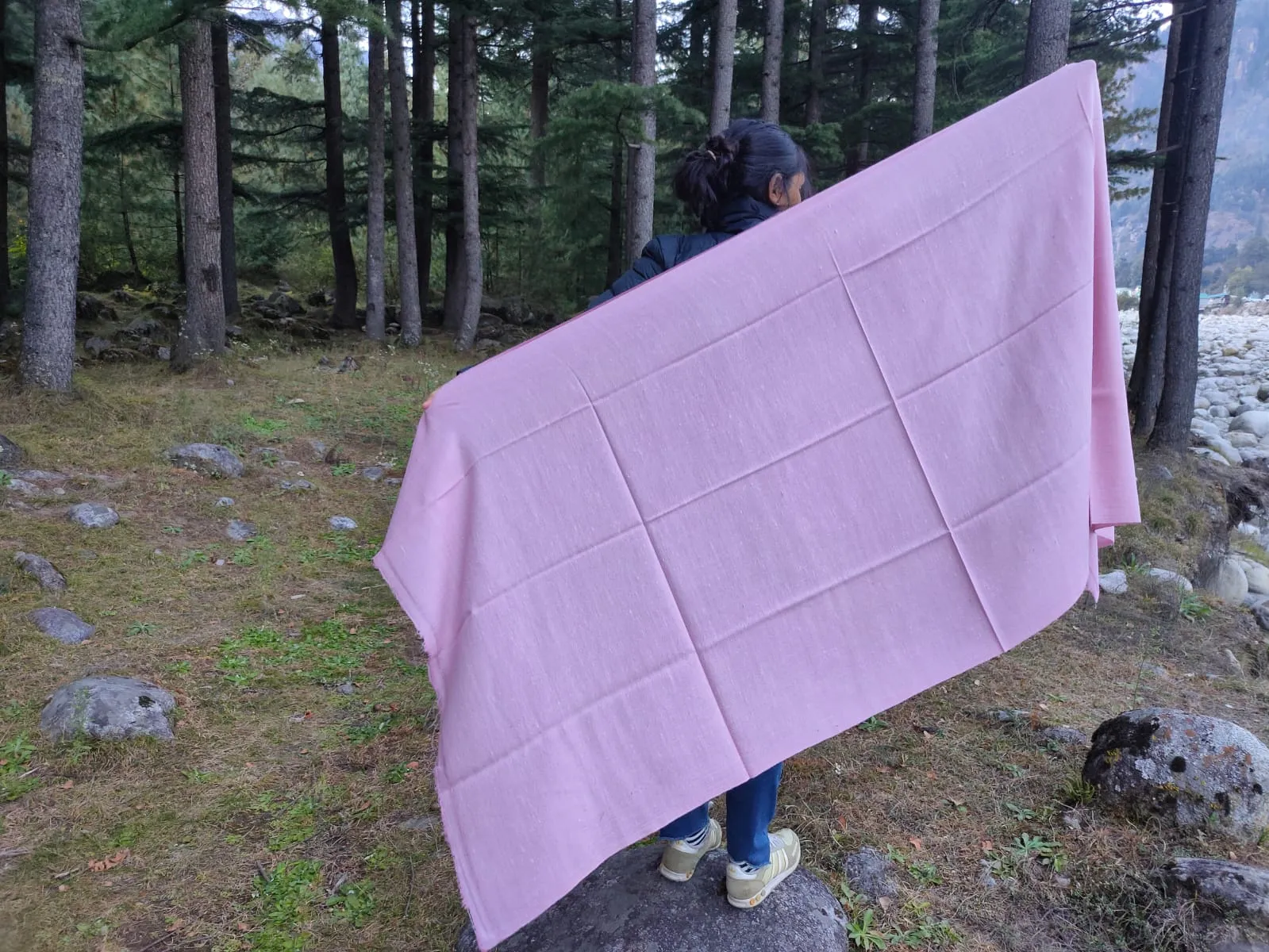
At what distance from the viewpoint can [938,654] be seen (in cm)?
222

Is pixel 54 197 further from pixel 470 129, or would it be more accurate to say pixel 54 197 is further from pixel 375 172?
pixel 470 129

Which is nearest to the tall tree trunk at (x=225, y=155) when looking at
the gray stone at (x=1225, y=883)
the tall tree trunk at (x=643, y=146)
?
→ the tall tree trunk at (x=643, y=146)

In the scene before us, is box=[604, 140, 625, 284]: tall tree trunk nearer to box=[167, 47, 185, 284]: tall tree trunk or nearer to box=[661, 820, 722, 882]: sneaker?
box=[167, 47, 185, 284]: tall tree trunk

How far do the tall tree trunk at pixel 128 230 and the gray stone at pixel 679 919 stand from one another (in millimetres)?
22489

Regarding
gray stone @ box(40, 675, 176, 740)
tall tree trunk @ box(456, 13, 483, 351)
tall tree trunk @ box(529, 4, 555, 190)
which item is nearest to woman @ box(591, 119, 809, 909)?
gray stone @ box(40, 675, 176, 740)

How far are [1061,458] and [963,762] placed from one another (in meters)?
1.97

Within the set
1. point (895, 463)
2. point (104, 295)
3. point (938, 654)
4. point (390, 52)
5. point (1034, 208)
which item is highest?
point (390, 52)

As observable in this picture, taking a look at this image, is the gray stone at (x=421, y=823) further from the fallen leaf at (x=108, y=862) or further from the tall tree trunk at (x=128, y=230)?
the tall tree trunk at (x=128, y=230)

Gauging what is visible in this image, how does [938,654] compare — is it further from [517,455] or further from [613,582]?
[517,455]

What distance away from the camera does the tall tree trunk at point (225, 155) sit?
47.3 ft

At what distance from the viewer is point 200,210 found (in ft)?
36.0

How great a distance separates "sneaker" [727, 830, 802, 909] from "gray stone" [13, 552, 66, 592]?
14.5 ft

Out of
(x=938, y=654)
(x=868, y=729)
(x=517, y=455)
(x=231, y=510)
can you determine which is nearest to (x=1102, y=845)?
(x=868, y=729)

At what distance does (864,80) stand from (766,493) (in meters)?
16.4
